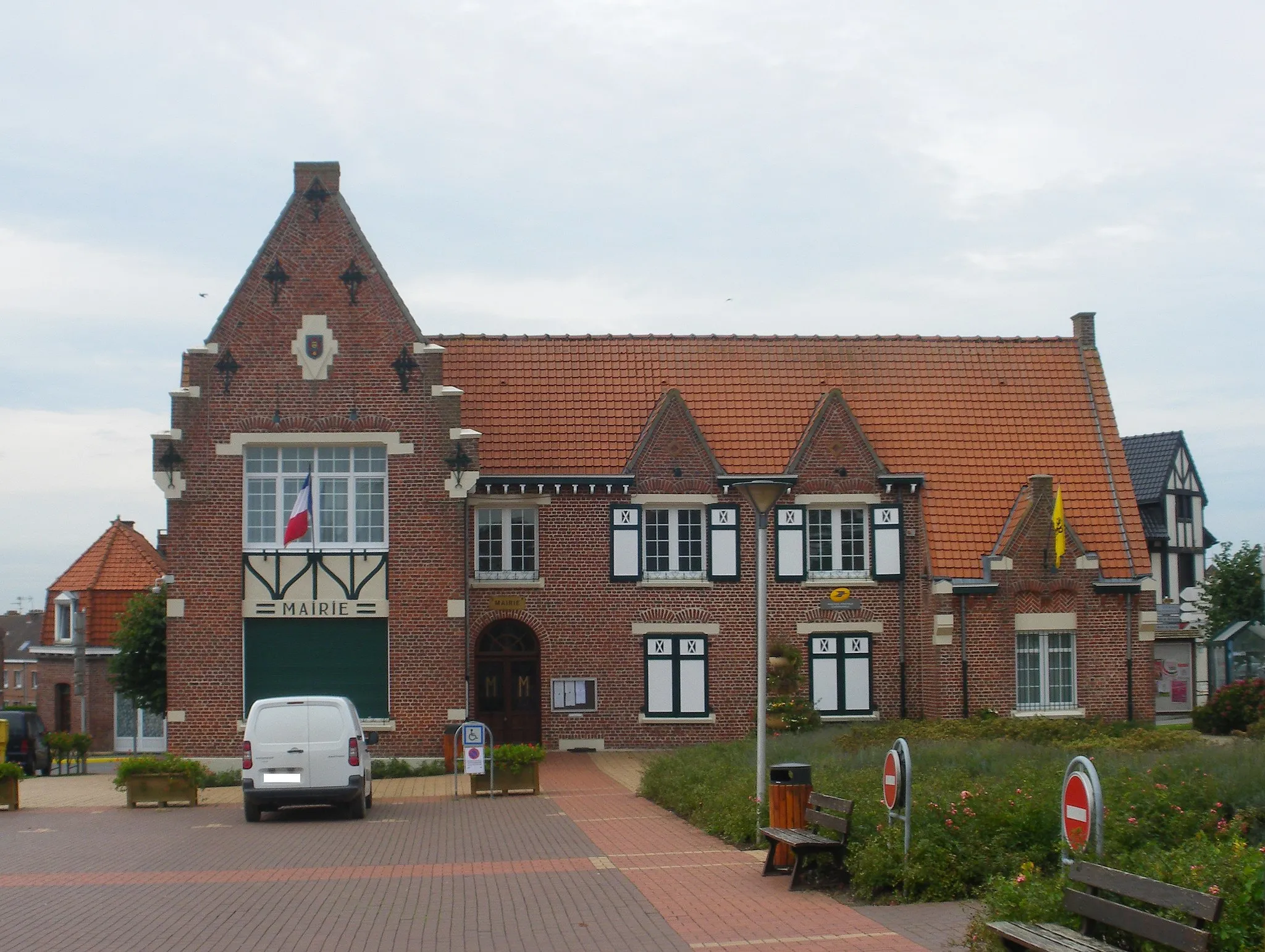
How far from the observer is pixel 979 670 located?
31.0 m

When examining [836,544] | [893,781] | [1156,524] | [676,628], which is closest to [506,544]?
[676,628]

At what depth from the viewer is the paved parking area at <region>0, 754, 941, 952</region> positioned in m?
11.1

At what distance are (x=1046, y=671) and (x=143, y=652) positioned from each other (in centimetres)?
2101

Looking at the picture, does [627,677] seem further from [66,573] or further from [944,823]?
[66,573]

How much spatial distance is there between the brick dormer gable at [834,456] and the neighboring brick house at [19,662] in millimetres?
46598

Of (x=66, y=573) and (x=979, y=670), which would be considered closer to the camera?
(x=979, y=670)

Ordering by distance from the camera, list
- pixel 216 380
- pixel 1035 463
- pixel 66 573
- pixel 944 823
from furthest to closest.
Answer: pixel 66 573 → pixel 1035 463 → pixel 216 380 → pixel 944 823

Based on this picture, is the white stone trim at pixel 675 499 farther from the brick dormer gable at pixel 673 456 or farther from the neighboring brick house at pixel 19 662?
the neighboring brick house at pixel 19 662

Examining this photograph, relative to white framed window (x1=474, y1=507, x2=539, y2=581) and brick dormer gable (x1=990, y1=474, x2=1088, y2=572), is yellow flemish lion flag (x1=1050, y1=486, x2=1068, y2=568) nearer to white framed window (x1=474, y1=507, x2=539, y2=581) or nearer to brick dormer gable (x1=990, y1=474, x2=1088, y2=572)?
brick dormer gable (x1=990, y1=474, x2=1088, y2=572)

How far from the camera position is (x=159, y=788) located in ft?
76.2

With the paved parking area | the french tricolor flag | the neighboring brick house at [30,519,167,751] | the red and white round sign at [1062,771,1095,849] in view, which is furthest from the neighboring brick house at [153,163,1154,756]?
the neighboring brick house at [30,519,167,751]

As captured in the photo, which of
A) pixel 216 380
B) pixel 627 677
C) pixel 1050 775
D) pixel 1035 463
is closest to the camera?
pixel 1050 775

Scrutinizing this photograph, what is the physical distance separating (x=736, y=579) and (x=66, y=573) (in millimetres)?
31426

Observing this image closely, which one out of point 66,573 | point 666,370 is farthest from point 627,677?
point 66,573
